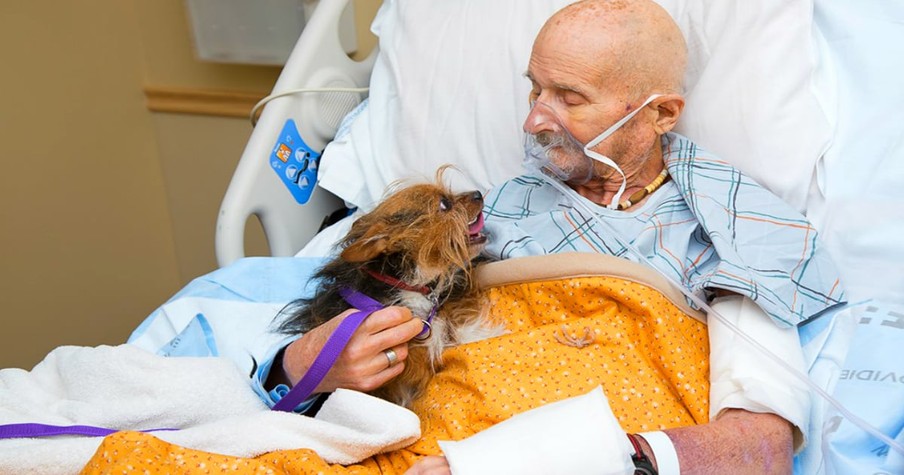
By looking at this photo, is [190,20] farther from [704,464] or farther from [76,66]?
[704,464]

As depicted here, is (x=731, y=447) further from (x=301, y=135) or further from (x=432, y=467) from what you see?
(x=301, y=135)

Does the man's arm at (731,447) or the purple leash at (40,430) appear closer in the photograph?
the man's arm at (731,447)

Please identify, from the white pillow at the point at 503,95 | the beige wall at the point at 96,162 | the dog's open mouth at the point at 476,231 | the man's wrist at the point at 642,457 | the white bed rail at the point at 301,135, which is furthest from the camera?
the beige wall at the point at 96,162

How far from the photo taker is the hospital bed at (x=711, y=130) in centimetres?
148

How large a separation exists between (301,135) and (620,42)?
0.97 m

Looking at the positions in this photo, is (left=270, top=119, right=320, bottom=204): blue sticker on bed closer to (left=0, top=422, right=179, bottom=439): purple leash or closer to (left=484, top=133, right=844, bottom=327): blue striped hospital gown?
(left=484, top=133, right=844, bottom=327): blue striped hospital gown

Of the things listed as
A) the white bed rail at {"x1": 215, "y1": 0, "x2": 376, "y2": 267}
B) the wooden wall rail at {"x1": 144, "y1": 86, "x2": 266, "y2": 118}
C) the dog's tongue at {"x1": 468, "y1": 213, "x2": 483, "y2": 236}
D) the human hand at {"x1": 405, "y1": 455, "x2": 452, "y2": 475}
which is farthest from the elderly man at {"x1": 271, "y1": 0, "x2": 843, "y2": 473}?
the wooden wall rail at {"x1": 144, "y1": 86, "x2": 266, "y2": 118}

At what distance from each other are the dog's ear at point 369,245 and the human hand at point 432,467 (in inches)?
15.9

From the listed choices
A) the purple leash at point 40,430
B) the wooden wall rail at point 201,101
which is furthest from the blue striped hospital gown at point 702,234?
the wooden wall rail at point 201,101

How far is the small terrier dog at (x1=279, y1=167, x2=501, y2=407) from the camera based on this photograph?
152cm

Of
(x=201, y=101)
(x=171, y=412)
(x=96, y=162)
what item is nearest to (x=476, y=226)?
(x=171, y=412)

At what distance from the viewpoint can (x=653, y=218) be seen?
5.45 feet

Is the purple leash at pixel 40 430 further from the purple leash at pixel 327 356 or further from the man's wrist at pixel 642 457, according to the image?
the man's wrist at pixel 642 457

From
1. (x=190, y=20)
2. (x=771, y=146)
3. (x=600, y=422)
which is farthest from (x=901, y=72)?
(x=190, y=20)
